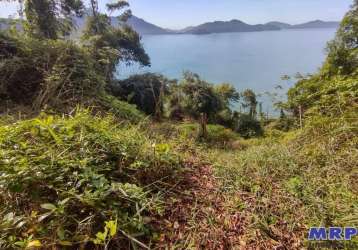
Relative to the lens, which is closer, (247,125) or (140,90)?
(140,90)

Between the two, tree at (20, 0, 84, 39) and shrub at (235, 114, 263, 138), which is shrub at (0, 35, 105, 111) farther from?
shrub at (235, 114, 263, 138)

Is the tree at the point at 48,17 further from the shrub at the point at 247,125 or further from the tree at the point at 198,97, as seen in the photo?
the shrub at the point at 247,125

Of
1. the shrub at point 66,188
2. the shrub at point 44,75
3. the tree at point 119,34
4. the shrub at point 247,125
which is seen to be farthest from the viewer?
the tree at point 119,34

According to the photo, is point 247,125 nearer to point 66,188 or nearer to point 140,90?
point 140,90

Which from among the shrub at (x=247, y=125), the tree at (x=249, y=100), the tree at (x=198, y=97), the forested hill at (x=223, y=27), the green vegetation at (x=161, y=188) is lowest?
the shrub at (x=247, y=125)

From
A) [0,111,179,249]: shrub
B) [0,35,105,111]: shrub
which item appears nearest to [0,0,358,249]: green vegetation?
[0,111,179,249]: shrub

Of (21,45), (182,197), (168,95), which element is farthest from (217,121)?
(182,197)

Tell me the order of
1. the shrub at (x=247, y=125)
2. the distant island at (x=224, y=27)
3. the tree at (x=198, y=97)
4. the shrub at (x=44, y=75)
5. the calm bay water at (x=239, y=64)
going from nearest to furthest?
the shrub at (x=44, y=75) → the tree at (x=198, y=97) → the shrub at (x=247, y=125) → the calm bay water at (x=239, y=64) → the distant island at (x=224, y=27)

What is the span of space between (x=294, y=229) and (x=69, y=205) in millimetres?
1222

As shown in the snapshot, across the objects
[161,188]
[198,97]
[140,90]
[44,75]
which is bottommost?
[198,97]

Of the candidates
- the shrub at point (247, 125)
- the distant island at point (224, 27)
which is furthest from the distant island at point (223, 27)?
the shrub at point (247, 125)

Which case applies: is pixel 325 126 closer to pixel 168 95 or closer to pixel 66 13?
pixel 168 95

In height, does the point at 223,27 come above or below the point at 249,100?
above

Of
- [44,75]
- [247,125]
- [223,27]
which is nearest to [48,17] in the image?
[44,75]
